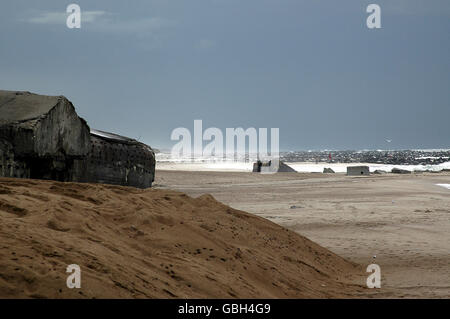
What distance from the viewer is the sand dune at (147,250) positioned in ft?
12.7

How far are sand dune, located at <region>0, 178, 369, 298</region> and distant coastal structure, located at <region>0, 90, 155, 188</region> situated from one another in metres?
1.72

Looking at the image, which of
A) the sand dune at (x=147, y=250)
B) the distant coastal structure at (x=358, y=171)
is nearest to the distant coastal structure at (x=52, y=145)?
the sand dune at (x=147, y=250)

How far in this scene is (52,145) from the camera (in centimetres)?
887

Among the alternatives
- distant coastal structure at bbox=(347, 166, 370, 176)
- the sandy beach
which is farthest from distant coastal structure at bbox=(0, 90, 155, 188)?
distant coastal structure at bbox=(347, 166, 370, 176)

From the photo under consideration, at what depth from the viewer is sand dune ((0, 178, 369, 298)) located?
3.86 meters

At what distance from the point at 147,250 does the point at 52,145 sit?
449 centimetres

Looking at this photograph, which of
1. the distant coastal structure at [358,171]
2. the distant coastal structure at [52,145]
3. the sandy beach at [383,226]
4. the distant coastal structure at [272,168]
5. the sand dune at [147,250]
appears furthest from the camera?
the distant coastal structure at [272,168]

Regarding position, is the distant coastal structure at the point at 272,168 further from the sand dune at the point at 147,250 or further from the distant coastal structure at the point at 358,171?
the sand dune at the point at 147,250

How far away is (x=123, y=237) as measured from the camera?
17.0ft

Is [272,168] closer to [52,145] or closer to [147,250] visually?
[52,145]

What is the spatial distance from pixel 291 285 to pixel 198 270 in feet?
3.99

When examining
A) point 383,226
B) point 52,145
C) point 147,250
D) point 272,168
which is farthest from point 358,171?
point 147,250

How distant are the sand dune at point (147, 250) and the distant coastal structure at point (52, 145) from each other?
172cm
